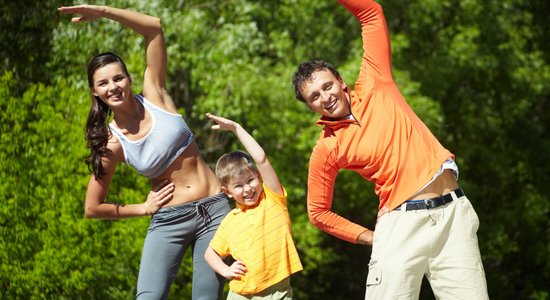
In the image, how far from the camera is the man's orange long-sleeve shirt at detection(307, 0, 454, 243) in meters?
4.17

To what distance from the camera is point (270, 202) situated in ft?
15.3

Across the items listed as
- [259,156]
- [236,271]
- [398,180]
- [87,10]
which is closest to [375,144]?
[398,180]

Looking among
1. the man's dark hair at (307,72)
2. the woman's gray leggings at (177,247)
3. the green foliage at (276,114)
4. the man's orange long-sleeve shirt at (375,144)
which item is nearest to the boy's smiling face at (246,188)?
the woman's gray leggings at (177,247)

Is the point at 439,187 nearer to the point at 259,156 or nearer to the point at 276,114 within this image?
the point at 259,156

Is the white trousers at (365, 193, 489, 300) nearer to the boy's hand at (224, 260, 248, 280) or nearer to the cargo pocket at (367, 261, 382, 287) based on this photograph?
the cargo pocket at (367, 261, 382, 287)

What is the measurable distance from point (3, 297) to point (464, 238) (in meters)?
5.67

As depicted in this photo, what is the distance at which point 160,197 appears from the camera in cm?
476

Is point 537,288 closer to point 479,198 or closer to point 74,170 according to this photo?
point 479,198

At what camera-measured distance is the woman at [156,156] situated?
4676 millimetres

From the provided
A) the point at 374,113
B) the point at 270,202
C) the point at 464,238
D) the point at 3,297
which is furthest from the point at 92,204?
the point at 3,297

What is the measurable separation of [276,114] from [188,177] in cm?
1056

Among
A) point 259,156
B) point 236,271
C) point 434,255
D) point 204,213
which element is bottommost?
point 236,271

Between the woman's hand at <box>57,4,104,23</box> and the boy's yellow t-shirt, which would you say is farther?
the woman's hand at <box>57,4,104,23</box>

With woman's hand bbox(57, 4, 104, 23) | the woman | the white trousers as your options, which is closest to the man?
the white trousers
